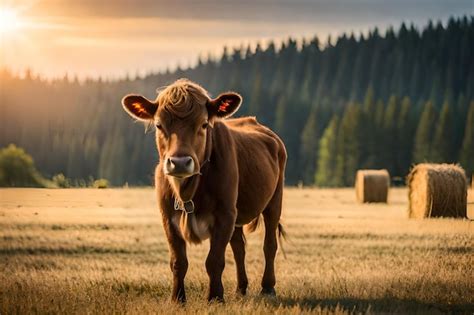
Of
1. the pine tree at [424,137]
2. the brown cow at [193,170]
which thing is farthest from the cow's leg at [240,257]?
the pine tree at [424,137]

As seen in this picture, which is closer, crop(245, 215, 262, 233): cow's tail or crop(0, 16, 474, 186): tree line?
crop(245, 215, 262, 233): cow's tail

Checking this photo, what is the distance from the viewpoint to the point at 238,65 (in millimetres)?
165125

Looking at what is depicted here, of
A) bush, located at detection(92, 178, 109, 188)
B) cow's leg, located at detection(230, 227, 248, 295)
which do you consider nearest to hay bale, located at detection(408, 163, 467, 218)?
bush, located at detection(92, 178, 109, 188)

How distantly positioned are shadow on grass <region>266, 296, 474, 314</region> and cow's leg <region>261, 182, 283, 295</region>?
60 centimetres

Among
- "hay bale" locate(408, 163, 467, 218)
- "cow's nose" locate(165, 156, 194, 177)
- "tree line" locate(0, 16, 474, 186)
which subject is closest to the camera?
"cow's nose" locate(165, 156, 194, 177)

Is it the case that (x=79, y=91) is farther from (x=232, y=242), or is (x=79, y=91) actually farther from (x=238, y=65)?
(x=232, y=242)

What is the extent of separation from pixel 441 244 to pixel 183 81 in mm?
10366

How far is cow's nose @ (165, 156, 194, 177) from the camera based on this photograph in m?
9.69

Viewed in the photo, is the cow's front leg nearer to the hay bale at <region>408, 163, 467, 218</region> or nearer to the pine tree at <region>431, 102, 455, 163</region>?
the hay bale at <region>408, 163, 467, 218</region>

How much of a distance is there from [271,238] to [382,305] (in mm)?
1962

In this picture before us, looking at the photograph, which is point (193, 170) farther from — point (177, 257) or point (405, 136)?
point (405, 136)

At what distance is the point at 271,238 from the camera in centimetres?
1279

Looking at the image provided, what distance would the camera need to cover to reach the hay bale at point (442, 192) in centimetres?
2683

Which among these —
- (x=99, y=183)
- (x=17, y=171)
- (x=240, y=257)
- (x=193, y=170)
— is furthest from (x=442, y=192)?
(x=193, y=170)
